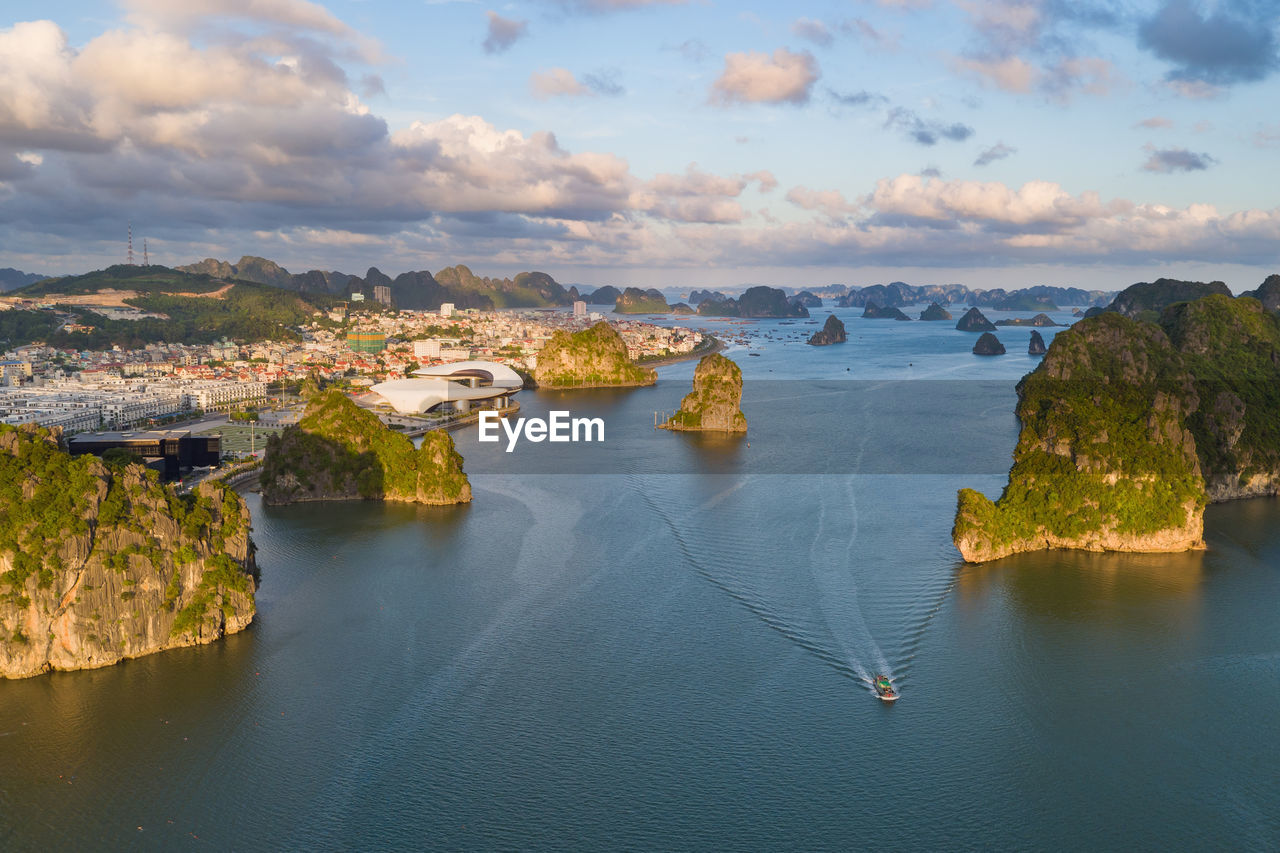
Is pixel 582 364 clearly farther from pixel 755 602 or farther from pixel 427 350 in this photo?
pixel 755 602

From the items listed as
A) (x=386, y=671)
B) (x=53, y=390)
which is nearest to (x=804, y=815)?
(x=386, y=671)

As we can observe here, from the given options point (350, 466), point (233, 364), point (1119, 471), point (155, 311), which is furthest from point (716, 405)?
point (155, 311)

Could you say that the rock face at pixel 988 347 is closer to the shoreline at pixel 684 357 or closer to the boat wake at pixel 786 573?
the shoreline at pixel 684 357

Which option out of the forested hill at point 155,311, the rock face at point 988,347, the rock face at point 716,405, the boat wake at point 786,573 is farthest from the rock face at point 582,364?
the rock face at point 988,347

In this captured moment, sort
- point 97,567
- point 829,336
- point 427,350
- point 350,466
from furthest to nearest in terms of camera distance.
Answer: point 829,336, point 427,350, point 350,466, point 97,567

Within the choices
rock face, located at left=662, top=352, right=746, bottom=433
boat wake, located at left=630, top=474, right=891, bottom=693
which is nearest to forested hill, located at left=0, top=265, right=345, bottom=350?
rock face, located at left=662, top=352, right=746, bottom=433

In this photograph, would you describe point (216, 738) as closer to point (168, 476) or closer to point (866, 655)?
point (866, 655)
